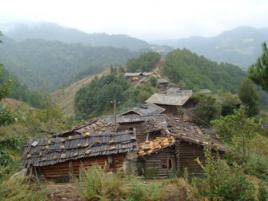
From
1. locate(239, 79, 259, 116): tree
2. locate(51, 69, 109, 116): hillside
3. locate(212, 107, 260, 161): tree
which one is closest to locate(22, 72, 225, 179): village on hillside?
locate(212, 107, 260, 161): tree

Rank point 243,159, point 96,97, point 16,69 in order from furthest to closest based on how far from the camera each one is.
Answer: point 16,69
point 96,97
point 243,159

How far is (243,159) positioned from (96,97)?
214ft

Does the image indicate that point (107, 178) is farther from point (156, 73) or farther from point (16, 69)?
point (16, 69)

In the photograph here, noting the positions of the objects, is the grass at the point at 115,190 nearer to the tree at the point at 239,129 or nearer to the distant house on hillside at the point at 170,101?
the tree at the point at 239,129

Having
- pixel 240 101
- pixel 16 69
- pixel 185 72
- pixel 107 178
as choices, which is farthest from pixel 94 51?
pixel 107 178

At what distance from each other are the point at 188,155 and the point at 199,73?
82.6 m

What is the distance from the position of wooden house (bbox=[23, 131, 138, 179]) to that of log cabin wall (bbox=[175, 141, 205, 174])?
275 inches

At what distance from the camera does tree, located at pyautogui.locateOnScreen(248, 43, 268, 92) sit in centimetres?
1323

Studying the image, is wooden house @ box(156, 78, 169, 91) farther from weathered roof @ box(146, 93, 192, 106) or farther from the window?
the window

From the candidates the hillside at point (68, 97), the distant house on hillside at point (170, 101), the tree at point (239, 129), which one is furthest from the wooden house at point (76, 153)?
the hillside at point (68, 97)

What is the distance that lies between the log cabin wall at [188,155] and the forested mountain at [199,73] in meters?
65.4

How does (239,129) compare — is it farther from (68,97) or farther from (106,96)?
(68,97)

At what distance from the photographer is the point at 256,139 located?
22.6 meters

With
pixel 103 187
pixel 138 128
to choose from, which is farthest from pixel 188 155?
pixel 103 187
